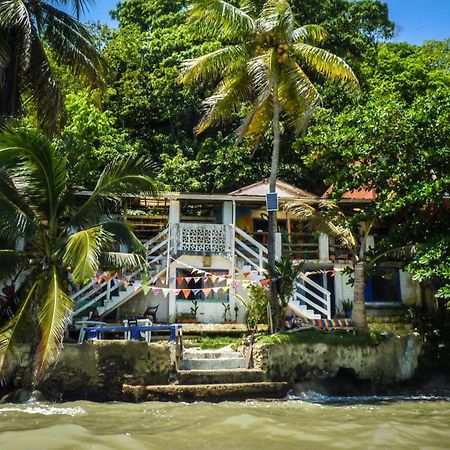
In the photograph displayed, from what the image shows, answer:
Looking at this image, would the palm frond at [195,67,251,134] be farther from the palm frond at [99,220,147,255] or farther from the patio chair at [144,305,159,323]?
the patio chair at [144,305,159,323]

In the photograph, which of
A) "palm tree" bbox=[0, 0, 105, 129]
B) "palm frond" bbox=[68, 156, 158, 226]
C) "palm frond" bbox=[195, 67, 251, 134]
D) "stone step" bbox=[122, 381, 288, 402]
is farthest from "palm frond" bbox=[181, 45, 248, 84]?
"stone step" bbox=[122, 381, 288, 402]

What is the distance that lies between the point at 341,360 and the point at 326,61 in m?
8.71

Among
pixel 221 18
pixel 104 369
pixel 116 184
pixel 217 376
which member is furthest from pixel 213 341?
pixel 221 18

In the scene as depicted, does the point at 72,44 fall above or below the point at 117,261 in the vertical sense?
above

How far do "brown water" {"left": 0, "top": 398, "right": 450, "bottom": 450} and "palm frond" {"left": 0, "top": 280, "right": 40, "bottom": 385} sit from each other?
1038 millimetres

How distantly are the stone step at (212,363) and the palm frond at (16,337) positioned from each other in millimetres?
3911

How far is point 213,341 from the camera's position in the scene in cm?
1588

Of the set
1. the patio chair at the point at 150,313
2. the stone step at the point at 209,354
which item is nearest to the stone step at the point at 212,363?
the stone step at the point at 209,354

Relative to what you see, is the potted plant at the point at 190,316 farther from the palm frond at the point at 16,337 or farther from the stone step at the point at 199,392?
the palm frond at the point at 16,337

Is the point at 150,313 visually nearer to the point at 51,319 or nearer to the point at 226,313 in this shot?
the point at 226,313

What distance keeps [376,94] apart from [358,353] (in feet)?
45.2

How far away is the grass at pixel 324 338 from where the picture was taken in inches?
540

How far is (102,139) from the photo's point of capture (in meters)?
24.8

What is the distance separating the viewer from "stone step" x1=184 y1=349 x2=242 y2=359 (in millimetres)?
13852
